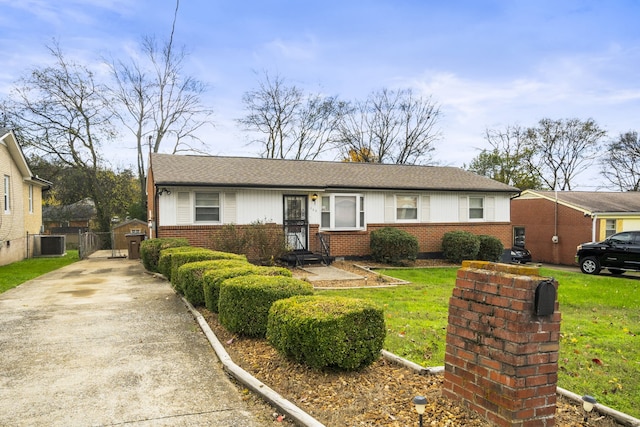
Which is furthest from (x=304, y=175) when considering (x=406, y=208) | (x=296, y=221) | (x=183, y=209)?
(x=183, y=209)

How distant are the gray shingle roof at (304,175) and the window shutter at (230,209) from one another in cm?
59

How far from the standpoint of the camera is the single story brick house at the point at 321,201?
49.5 ft

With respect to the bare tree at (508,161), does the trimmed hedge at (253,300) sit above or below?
below

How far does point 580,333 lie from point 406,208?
11.6 metres

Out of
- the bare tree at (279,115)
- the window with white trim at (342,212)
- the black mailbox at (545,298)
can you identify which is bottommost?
the black mailbox at (545,298)

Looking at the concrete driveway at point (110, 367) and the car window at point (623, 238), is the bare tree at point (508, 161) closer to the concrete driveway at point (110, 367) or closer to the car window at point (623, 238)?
the car window at point (623, 238)

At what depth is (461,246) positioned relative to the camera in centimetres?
1727

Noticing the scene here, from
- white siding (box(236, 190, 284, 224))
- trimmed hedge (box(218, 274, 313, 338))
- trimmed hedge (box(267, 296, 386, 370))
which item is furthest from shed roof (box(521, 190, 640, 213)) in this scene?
trimmed hedge (box(267, 296, 386, 370))

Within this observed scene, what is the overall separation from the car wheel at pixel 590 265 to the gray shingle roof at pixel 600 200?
669cm

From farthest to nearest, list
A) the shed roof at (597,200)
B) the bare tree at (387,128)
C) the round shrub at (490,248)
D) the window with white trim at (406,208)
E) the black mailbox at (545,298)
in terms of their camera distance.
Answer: the bare tree at (387,128) < the shed roof at (597,200) < the window with white trim at (406,208) < the round shrub at (490,248) < the black mailbox at (545,298)

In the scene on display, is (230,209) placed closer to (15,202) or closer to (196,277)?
(196,277)

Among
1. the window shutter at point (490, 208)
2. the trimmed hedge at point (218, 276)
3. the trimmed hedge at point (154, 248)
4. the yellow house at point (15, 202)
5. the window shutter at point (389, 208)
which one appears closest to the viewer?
the trimmed hedge at point (218, 276)

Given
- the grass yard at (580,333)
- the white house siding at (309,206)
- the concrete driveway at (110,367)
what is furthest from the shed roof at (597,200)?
the concrete driveway at (110,367)

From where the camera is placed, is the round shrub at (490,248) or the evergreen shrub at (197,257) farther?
the round shrub at (490,248)
